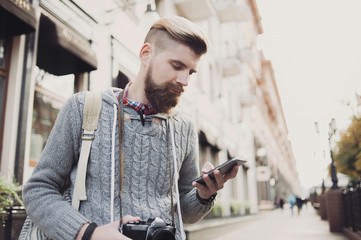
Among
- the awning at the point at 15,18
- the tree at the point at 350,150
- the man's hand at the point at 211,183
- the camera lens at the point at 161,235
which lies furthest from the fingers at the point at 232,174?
the tree at the point at 350,150

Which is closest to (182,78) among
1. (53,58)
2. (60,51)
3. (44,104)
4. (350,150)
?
(60,51)

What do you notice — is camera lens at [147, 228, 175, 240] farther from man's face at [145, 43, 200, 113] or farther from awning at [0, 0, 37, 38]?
awning at [0, 0, 37, 38]

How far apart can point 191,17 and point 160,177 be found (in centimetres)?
1315

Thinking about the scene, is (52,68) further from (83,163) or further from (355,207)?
(355,207)

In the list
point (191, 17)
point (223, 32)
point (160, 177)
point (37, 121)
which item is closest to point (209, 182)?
point (160, 177)

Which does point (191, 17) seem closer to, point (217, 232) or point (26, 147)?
point (217, 232)

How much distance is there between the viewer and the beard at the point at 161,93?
1.57 metres

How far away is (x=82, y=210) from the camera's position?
1459 mm

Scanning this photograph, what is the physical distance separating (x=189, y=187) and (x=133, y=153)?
464mm

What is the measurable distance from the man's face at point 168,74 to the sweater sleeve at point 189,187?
0.32 metres

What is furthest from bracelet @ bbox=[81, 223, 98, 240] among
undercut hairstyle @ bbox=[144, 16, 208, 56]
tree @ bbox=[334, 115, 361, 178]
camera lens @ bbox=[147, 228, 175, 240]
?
tree @ bbox=[334, 115, 361, 178]

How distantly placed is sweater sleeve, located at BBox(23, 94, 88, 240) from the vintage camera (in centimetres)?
19

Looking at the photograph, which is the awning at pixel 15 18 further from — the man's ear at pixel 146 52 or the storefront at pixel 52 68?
the man's ear at pixel 146 52

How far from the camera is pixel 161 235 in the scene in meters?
1.29
